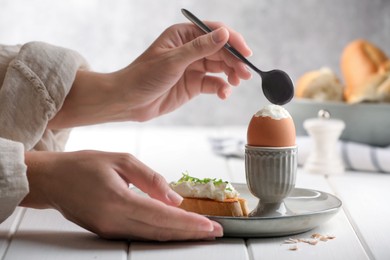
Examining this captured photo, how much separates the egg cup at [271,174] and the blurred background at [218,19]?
71.9 inches

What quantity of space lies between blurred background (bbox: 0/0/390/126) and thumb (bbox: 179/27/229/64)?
1.62m

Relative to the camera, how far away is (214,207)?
124cm

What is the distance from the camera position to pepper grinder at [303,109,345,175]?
6.23 ft

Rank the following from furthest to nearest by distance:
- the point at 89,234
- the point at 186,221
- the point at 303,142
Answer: the point at 303,142 → the point at 89,234 → the point at 186,221

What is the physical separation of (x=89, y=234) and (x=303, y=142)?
0.92 meters

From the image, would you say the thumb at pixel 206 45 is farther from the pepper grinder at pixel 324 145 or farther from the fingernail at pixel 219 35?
the pepper grinder at pixel 324 145

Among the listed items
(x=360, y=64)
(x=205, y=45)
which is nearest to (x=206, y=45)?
(x=205, y=45)

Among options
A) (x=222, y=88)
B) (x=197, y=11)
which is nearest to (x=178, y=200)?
(x=222, y=88)

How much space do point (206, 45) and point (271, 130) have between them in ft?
0.75

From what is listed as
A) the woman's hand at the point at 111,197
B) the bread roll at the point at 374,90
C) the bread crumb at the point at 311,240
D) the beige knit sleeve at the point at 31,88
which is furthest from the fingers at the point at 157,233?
the bread roll at the point at 374,90

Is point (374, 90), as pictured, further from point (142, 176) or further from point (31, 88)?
point (142, 176)

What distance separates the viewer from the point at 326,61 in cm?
307

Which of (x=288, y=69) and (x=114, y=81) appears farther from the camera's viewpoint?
(x=288, y=69)

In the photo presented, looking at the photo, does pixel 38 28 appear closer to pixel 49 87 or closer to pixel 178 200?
pixel 49 87
